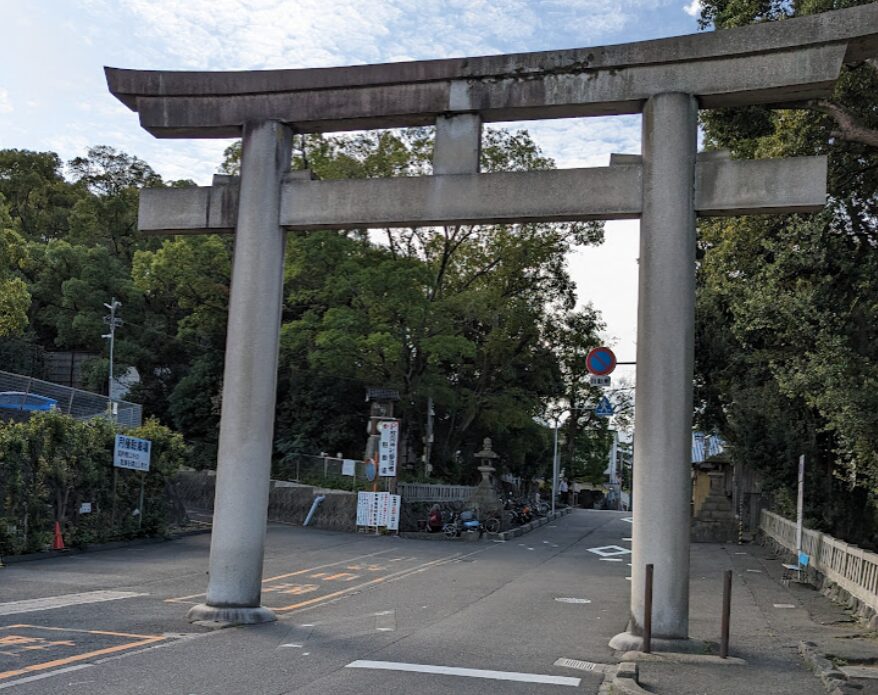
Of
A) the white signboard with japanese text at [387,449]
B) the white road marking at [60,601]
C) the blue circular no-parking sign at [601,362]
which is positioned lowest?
the white road marking at [60,601]

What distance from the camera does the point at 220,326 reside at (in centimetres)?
3866

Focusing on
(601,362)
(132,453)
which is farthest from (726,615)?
(132,453)

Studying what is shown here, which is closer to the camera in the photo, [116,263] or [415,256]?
[415,256]

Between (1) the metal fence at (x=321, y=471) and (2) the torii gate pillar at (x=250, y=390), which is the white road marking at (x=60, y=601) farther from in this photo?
(1) the metal fence at (x=321, y=471)

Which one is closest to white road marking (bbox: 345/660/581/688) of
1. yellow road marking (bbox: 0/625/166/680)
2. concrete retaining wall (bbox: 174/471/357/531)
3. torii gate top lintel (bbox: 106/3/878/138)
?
yellow road marking (bbox: 0/625/166/680)

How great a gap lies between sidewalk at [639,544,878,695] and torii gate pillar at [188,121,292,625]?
4859mm

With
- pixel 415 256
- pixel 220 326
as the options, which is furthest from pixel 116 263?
pixel 415 256

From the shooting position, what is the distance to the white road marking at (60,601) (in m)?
12.1

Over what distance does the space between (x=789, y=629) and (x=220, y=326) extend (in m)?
29.9

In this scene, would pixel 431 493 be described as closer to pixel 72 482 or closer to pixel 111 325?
pixel 72 482

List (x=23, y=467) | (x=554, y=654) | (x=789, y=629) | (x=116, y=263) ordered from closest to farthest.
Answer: (x=554, y=654), (x=789, y=629), (x=23, y=467), (x=116, y=263)

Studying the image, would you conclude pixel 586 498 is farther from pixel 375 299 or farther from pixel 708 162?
pixel 708 162

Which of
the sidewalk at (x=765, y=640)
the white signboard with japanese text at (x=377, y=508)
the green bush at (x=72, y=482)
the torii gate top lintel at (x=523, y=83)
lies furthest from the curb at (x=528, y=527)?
the torii gate top lintel at (x=523, y=83)

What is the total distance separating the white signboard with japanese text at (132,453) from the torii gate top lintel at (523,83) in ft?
40.7
